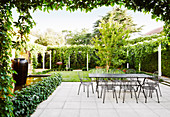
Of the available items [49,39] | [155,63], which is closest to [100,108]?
[155,63]

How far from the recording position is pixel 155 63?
9.59 meters

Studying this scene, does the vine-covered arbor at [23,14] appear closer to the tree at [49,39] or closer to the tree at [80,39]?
the tree at [80,39]

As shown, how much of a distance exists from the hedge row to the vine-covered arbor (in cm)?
646

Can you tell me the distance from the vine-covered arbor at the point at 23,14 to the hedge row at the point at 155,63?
6463 millimetres

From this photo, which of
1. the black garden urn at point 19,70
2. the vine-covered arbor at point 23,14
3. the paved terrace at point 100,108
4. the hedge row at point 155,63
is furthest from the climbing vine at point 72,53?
the vine-covered arbor at point 23,14

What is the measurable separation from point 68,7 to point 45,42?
20.1m

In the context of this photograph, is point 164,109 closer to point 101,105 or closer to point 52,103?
point 101,105

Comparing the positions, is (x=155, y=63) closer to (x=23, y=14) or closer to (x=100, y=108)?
(x=100, y=108)

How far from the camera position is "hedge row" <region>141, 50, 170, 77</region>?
8188 millimetres

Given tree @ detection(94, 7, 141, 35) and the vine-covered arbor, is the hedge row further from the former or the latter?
tree @ detection(94, 7, 141, 35)

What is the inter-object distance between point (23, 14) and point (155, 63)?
9812mm

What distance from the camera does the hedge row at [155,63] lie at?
8188 mm

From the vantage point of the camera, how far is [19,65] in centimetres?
511

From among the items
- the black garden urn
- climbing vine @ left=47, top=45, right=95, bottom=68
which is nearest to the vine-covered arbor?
Result: the black garden urn
